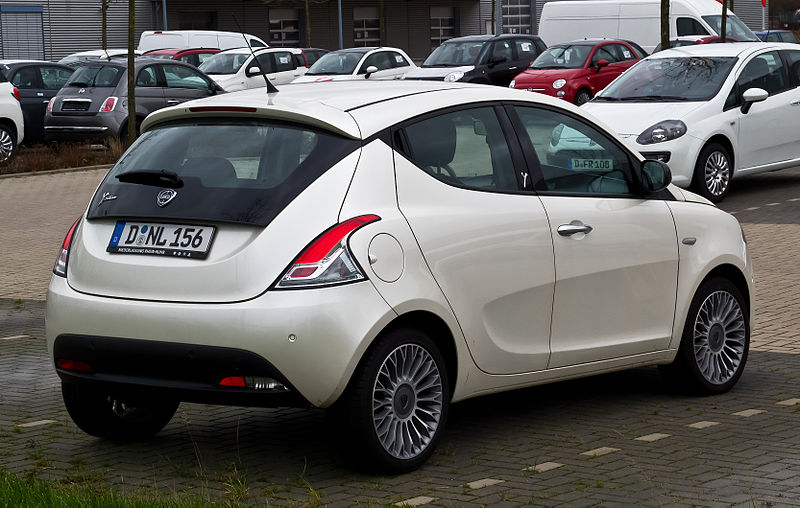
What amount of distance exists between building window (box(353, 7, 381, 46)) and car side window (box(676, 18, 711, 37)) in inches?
1013

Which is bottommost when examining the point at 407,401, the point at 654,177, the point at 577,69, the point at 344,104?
the point at 407,401

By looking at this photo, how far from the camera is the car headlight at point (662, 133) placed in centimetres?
1564

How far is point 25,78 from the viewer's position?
2688cm

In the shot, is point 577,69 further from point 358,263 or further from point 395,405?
point 358,263

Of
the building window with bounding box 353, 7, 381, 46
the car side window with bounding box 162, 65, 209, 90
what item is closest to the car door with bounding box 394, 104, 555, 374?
the car side window with bounding box 162, 65, 209, 90

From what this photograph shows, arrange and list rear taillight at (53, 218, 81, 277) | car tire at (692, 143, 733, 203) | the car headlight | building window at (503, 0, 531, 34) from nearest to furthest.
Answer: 1. rear taillight at (53, 218, 81, 277)
2. the car headlight
3. car tire at (692, 143, 733, 203)
4. building window at (503, 0, 531, 34)

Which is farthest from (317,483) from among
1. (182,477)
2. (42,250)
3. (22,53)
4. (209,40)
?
(22,53)

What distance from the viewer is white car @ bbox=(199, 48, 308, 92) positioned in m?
32.6

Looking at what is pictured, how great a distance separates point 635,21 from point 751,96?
23.3 m

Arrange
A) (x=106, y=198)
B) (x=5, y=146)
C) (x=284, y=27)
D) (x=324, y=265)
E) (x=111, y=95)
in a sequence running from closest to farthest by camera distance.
A: (x=324, y=265)
(x=106, y=198)
(x=5, y=146)
(x=111, y=95)
(x=284, y=27)

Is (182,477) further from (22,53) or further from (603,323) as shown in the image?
(22,53)

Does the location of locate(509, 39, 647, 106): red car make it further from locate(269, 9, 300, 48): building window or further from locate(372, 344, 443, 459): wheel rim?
locate(269, 9, 300, 48): building window

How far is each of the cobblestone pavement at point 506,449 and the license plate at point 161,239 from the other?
917 mm

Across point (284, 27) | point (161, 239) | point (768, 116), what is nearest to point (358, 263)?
point (161, 239)
